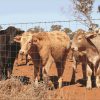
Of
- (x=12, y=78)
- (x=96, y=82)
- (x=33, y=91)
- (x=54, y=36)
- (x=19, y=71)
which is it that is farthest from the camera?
(x=19, y=71)

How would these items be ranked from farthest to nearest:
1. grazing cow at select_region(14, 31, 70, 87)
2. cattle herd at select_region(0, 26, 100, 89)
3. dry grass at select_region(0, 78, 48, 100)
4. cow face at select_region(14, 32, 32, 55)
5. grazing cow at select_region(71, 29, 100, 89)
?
grazing cow at select_region(71, 29, 100, 89)
cattle herd at select_region(0, 26, 100, 89)
grazing cow at select_region(14, 31, 70, 87)
cow face at select_region(14, 32, 32, 55)
dry grass at select_region(0, 78, 48, 100)

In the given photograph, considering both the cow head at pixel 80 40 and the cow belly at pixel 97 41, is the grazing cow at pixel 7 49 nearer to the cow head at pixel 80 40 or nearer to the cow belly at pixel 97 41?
the cow head at pixel 80 40

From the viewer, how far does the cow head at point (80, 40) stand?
11250 mm

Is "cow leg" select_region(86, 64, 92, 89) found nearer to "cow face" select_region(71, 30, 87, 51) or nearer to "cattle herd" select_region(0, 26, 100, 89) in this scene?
"cattle herd" select_region(0, 26, 100, 89)

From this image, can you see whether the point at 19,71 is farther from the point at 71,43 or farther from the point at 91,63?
the point at 91,63

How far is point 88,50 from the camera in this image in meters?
11.4

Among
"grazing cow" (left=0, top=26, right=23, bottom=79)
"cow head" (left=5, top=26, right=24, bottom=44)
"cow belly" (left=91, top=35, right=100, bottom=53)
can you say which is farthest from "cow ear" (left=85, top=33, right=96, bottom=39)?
"cow head" (left=5, top=26, right=24, bottom=44)

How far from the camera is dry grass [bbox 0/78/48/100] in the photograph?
8827mm

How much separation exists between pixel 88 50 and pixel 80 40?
41 centimetres

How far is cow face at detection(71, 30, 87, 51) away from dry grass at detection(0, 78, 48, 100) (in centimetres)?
221

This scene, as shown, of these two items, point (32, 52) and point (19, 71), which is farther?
point (19, 71)

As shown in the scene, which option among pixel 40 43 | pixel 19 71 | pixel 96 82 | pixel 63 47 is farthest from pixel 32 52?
pixel 19 71

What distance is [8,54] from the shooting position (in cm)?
1245

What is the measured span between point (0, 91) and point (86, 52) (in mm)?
3421
